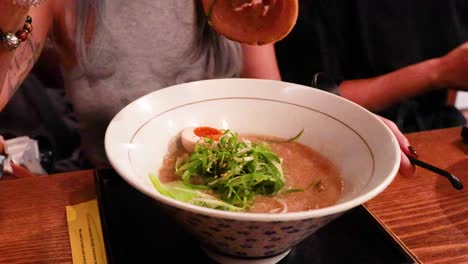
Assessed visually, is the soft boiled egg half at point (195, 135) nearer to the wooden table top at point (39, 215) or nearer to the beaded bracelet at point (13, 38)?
the wooden table top at point (39, 215)

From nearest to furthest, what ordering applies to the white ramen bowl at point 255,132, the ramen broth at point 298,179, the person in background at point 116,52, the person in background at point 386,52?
1. the white ramen bowl at point 255,132
2. the ramen broth at point 298,179
3. the person in background at point 116,52
4. the person in background at point 386,52

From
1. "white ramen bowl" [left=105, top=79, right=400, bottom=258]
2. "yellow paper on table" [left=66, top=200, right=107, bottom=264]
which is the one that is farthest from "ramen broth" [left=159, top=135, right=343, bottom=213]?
"yellow paper on table" [left=66, top=200, right=107, bottom=264]

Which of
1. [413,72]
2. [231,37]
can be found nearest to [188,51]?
[231,37]

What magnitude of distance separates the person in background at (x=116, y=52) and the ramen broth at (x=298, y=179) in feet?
0.73

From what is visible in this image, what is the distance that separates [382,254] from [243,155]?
0.29 meters

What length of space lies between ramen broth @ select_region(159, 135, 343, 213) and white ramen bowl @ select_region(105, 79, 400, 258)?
0.05 ft

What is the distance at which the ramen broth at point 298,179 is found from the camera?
0.76 m

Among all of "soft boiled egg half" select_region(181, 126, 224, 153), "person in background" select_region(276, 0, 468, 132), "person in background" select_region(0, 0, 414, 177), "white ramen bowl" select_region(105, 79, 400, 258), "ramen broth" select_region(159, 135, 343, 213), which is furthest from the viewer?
"person in background" select_region(276, 0, 468, 132)

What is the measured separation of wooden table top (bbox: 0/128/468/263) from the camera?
83cm

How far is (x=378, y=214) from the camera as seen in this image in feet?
3.10

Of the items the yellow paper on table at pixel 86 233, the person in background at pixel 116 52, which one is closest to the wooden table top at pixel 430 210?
the person in background at pixel 116 52

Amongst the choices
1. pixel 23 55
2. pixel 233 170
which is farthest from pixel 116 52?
pixel 233 170

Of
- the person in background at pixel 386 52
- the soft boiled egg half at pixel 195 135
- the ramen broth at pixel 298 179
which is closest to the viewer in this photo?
the ramen broth at pixel 298 179

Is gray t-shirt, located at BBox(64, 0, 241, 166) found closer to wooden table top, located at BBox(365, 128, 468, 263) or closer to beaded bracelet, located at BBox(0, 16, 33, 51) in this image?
beaded bracelet, located at BBox(0, 16, 33, 51)
